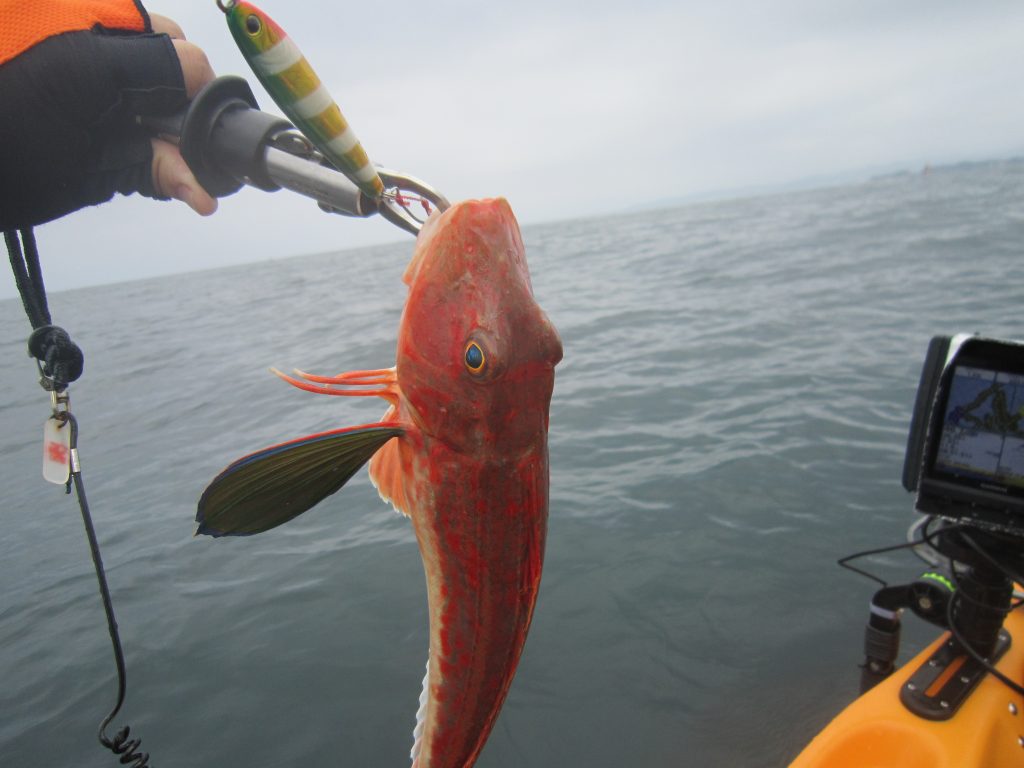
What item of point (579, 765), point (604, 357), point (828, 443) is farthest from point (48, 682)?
point (604, 357)

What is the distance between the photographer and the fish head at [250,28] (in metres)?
1.08

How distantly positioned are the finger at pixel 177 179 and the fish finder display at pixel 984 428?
3.12 metres

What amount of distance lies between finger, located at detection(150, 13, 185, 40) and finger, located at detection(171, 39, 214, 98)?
127mm

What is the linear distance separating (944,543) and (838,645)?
2.11 m

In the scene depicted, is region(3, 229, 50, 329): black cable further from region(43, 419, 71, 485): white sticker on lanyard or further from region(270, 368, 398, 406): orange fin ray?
region(270, 368, 398, 406): orange fin ray

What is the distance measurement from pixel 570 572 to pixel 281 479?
4.34 m


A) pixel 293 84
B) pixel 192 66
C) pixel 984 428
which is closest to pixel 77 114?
pixel 192 66

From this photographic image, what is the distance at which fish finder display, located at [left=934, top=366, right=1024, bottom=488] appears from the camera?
2.59m

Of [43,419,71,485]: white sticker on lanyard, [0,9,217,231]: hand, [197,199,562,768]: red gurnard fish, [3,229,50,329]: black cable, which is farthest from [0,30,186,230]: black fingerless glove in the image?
[197,199,562,768]: red gurnard fish

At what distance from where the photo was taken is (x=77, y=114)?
6.08 feet

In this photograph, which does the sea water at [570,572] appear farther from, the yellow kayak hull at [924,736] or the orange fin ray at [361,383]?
the orange fin ray at [361,383]

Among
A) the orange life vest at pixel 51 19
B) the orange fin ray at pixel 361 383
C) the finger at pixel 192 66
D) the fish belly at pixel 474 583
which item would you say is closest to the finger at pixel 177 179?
the finger at pixel 192 66

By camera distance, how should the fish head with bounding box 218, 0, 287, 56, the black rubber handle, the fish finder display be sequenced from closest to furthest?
1. the fish head with bounding box 218, 0, 287, 56
2. the black rubber handle
3. the fish finder display

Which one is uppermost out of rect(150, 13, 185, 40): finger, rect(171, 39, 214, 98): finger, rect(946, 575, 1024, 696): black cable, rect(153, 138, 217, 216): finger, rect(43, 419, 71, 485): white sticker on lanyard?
rect(150, 13, 185, 40): finger
